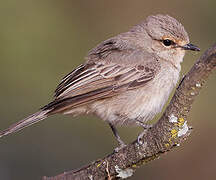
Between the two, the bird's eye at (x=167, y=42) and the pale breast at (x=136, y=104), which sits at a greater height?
the bird's eye at (x=167, y=42)

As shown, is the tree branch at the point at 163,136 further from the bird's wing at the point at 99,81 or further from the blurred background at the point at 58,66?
the blurred background at the point at 58,66

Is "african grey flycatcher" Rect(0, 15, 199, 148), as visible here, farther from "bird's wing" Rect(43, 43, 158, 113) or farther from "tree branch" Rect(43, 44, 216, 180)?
"tree branch" Rect(43, 44, 216, 180)

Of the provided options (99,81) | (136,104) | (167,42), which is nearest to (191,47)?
(167,42)

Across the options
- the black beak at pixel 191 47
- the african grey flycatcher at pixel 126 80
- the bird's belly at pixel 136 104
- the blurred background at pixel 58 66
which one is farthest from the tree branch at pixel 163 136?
the blurred background at pixel 58 66

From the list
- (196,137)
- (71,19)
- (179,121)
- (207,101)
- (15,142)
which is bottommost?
(179,121)

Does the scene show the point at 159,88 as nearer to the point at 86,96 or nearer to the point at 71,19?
the point at 86,96

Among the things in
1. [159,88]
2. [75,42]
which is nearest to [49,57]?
[75,42]
